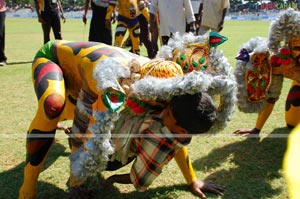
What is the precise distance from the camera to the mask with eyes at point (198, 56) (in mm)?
1699

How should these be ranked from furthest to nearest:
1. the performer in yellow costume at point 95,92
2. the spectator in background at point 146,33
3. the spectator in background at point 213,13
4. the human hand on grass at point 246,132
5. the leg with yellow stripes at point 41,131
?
the spectator in background at point 146,33
the spectator in background at point 213,13
the human hand on grass at point 246,132
the leg with yellow stripes at point 41,131
the performer in yellow costume at point 95,92

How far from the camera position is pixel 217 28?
476 cm

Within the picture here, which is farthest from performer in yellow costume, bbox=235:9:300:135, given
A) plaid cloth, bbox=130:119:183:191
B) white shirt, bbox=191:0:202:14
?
white shirt, bbox=191:0:202:14

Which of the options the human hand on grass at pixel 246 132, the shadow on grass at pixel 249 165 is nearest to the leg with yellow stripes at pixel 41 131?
the shadow on grass at pixel 249 165

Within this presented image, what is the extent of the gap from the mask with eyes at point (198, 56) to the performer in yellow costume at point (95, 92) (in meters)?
0.06

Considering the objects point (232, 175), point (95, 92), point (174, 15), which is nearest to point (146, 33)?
point (174, 15)

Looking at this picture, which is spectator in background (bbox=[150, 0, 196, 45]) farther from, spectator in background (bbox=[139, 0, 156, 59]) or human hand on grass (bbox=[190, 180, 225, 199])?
human hand on grass (bbox=[190, 180, 225, 199])

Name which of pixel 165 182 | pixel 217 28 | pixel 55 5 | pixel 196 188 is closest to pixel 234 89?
pixel 196 188

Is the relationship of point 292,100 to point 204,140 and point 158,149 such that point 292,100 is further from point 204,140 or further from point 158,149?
point 158,149

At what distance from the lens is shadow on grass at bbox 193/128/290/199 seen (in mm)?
2145

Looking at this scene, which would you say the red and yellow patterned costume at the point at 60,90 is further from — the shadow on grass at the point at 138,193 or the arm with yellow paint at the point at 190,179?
the shadow on grass at the point at 138,193

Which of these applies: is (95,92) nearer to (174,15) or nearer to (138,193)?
(138,193)

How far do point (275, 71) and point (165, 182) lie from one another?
111 centimetres

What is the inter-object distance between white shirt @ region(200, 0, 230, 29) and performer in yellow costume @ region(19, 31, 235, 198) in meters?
2.91
